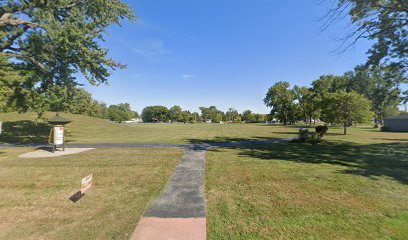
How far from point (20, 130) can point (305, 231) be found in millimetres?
30551

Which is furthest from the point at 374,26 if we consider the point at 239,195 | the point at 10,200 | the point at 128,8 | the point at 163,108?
the point at 163,108

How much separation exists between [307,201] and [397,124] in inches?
2235

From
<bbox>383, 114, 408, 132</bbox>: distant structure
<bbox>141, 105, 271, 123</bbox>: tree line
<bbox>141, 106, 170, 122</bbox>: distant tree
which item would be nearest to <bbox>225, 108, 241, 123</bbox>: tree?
<bbox>141, 105, 271, 123</bbox>: tree line

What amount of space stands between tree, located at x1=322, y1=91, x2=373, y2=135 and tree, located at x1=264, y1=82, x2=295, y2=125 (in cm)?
5113

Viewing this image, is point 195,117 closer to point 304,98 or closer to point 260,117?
point 260,117

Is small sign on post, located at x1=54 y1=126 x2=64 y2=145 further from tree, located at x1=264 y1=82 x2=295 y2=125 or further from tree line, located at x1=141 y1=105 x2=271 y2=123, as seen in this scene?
tree line, located at x1=141 y1=105 x2=271 y2=123

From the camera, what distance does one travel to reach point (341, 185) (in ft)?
23.8

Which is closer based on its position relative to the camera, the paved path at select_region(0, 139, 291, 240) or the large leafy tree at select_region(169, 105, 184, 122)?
the paved path at select_region(0, 139, 291, 240)

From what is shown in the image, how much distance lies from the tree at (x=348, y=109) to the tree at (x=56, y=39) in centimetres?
2991

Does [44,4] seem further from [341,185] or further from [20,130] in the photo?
[341,185]

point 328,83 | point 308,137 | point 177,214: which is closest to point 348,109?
point 308,137

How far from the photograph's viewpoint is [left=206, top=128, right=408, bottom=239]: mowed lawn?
4.48 metres

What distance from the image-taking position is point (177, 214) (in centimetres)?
518

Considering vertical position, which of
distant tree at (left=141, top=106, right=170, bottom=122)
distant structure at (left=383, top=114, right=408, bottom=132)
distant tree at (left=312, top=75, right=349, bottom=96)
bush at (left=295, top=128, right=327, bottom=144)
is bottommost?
bush at (left=295, top=128, right=327, bottom=144)
